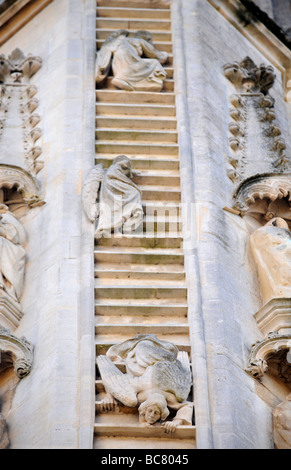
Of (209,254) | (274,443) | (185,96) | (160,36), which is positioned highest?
(160,36)

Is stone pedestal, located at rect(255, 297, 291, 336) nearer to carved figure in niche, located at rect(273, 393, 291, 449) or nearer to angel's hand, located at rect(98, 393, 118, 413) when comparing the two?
carved figure in niche, located at rect(273, 393, 291, 449)

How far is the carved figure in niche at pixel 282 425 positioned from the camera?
703 inches

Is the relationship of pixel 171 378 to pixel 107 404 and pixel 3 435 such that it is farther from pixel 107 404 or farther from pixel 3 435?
pixel 3 435

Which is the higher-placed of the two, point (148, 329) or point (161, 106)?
point (161, 106)

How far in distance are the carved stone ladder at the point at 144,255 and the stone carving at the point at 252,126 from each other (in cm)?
88

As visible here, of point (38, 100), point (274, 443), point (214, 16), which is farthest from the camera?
point (214, 16)

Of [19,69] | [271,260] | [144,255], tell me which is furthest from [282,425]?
[19,69]

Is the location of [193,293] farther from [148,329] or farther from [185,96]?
[185,96]

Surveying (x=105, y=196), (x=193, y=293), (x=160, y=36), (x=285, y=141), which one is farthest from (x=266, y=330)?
(x=160, y=36)

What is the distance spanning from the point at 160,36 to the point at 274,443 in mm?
7470

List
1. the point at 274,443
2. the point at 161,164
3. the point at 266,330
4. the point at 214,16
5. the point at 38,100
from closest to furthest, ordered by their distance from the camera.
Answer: the point at 274,443 → the point at 266,330 → the point at 161,164 → the point at 38,100 → the point at 214,16

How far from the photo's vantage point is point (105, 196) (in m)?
20.0

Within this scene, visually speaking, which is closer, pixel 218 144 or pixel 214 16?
pixel 218 144

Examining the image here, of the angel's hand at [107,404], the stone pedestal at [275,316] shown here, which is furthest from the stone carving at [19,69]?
the angel's hand at [107,404]
